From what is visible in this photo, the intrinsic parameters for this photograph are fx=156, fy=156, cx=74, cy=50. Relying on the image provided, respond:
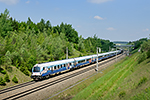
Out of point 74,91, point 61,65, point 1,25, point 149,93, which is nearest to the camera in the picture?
point 149,93

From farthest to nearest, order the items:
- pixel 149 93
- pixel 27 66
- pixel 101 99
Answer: pixel 27 66 → pixel 101 99 → pixel 149 93

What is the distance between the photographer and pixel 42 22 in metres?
110

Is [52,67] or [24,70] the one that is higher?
[52,67]

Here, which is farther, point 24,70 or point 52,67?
point 24,70

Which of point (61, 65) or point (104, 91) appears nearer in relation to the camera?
point (104, 91)

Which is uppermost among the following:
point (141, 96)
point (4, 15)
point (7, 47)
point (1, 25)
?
point (4, 15)

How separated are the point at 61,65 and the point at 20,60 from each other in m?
10.9

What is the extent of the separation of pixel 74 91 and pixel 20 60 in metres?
21.0

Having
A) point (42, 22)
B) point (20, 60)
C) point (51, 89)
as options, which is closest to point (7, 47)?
point (20, 60)

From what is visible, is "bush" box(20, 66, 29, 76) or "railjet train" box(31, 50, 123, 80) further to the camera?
"bush" box(20, 66, 29, 76)

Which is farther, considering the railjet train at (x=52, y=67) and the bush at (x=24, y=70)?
the bush at (x=24, y=70)

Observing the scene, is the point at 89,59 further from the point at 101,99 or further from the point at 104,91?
the point at 101,99

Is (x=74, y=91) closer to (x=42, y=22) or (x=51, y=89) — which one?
(x=51, y=89)

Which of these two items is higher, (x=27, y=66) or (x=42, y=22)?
(x=42, y=22)
